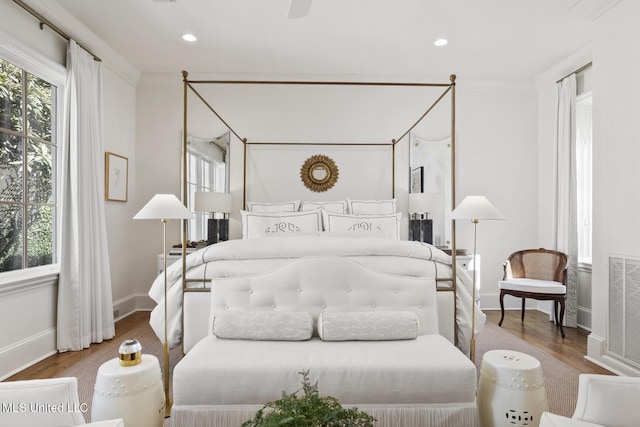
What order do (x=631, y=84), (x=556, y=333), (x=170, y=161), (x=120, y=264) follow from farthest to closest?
(x=170, y=161)
(x=120, y=264)
(x=556, y=333)
(x=631, y=84)

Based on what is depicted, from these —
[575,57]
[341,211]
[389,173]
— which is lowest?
[341,211]

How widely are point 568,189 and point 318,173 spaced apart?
268 centimetres

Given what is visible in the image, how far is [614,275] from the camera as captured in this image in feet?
8.82

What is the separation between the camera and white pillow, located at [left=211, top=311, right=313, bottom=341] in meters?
2.04

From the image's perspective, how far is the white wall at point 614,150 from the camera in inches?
101

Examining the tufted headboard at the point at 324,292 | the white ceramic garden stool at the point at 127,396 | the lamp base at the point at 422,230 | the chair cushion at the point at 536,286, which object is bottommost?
the white ceramic garden stool at the point at 127,396

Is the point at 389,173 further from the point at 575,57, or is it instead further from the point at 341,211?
the point at 575,57

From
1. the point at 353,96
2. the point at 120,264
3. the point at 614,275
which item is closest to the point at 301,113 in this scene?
the point at 353,96

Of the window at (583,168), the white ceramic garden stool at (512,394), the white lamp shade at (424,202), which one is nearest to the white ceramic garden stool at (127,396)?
the white ceramic garden stool at (512,394)

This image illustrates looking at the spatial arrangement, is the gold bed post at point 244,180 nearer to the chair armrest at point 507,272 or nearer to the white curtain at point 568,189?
the chair armrest at point 507,272

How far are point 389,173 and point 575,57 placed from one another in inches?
87.0

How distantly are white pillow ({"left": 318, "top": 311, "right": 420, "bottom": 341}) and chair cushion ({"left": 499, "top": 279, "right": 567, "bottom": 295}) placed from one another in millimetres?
2056

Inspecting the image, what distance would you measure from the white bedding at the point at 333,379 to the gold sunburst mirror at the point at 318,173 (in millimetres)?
2853

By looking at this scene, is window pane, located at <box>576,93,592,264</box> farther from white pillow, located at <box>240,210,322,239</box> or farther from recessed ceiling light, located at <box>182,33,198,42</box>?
recessed ceiling light, located at <box>182,33,198,42</box>
